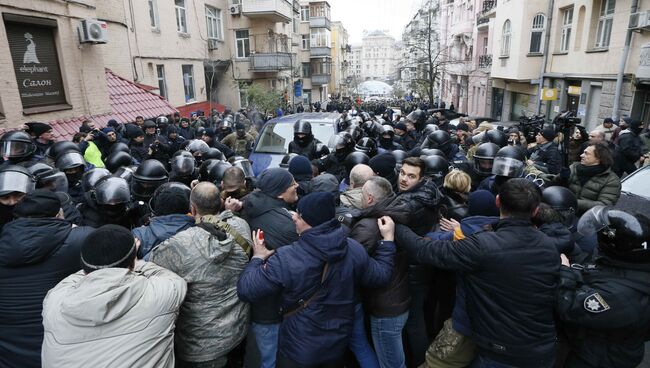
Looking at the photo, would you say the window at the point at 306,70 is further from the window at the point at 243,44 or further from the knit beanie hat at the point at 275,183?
the knit beanie hat at the point at 275,183

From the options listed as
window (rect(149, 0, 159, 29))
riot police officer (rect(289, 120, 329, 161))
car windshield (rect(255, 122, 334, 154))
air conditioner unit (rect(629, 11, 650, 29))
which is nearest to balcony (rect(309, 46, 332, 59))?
window (rect(149, 0, 159, 29))

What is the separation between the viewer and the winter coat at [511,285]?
2.26m

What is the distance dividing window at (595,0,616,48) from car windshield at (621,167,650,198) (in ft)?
33.6

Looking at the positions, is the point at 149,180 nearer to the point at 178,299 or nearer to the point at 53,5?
the point at 178,299

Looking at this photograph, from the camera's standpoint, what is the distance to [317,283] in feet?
7.70

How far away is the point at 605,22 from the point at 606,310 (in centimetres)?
1557

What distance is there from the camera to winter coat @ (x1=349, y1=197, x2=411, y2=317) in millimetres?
2773

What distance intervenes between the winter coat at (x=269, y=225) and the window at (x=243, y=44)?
81.3 feet

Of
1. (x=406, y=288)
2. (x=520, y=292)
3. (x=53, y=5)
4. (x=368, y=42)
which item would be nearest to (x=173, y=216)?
(x=406, y=288)

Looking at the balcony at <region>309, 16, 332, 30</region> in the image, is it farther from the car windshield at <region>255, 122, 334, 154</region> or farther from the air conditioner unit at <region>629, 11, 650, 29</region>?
the car windshield at <region>255, 122, 334, 154</region>

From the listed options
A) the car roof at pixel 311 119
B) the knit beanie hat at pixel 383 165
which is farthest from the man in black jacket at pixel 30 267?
the car roof at pixel 311 119

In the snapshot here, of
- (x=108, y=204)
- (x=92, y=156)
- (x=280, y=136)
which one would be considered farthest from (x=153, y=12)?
(x=108, y=204)

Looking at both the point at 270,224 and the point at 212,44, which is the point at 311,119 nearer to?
the point at 270,224

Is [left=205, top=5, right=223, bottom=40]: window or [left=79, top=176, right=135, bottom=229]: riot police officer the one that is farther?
[left=205, top=5, right=223, bottom=40]: window
